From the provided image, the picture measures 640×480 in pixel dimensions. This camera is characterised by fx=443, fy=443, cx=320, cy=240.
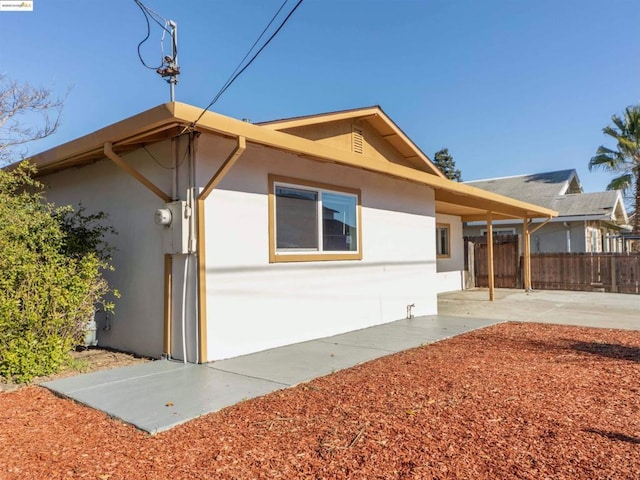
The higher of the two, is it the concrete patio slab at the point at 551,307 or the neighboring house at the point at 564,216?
the neighboring house at the point at 564,216

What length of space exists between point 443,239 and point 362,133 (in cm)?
878

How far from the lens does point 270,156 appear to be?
6.18 meters

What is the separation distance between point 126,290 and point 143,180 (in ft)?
5.80

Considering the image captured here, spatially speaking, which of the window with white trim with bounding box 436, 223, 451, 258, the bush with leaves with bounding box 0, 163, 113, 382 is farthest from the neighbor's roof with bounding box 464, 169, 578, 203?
the bush with leaves with bounding box 0, 163, 113, 382

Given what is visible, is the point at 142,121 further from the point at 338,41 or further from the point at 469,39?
the point at 469,39

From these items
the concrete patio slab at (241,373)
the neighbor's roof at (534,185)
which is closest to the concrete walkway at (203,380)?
the concrete patio slab at (241,373)

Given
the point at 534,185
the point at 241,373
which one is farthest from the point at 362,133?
the point at 534,185

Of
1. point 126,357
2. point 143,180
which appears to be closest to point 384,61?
point 143,180

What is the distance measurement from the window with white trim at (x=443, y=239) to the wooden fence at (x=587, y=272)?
319 cm

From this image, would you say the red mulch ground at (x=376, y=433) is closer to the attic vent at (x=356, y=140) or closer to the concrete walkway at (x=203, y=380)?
the concrete walkway at (x=203, y=380)

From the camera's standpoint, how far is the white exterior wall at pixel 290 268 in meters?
5.52

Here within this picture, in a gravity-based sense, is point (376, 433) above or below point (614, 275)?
below

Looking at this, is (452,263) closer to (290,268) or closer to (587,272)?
(587,272)

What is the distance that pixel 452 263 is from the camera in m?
15.9
